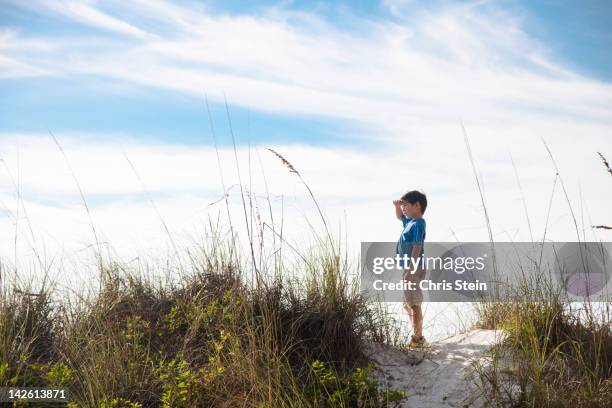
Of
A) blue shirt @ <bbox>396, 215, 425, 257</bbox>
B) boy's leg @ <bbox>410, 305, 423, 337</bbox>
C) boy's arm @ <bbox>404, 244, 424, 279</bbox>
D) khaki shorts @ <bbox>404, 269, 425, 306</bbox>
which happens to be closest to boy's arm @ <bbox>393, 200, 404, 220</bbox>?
blue shirt @ <bbox>396, 215, 425, 257</bbox>

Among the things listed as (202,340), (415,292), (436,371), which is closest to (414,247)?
(415,292)

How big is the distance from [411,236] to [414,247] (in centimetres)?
16

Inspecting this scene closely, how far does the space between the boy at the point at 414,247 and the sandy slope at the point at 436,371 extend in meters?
0.31

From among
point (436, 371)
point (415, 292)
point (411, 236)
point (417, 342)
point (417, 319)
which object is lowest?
point (436, 371)

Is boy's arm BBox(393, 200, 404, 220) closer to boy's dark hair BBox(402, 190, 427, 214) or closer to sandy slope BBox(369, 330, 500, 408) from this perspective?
boy's dark hair BBox(402, 190, 427, 214)

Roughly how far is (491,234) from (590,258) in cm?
97

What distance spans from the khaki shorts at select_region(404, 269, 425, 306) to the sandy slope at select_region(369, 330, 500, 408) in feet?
1.63

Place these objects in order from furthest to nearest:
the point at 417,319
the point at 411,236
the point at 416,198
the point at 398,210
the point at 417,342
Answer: the point at 398,210, the point at 416,198, the point at 411,236, the point at 417,319, the point at 417,342

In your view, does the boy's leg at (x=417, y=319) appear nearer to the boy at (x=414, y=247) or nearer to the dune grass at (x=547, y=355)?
the boy at (x=414, y=247)

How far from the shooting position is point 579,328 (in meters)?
5.45

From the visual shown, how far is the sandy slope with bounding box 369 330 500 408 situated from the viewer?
509cm

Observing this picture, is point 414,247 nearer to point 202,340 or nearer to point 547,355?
point 547,355

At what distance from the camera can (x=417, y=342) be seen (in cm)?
620

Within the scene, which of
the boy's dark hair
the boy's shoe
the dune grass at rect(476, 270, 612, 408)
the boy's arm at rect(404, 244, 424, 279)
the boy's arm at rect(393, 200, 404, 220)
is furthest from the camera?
the boy's arm at rect(393, 200, 404, 220)
